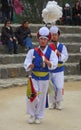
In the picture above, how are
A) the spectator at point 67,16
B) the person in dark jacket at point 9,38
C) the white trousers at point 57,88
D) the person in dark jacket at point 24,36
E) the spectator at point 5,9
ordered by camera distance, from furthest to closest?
the spectator at point 67,16
the spectator at point 5,9
the person in dark jacket at point 24,36
the person in dark jacket at point 9,38
the white trousers at point 57,88

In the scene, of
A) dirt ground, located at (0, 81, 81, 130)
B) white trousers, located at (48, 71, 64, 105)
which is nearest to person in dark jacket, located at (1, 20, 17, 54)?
dirt ground, located at (0, 81, 81, 130)

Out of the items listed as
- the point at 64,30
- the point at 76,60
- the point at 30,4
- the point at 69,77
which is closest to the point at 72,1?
the point at 30,4

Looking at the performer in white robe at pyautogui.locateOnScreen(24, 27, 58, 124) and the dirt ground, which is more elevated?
the performer in white robe at pyautogui.locateOnScreen(24, 27, 58, 124)

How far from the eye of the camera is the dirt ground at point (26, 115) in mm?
7996

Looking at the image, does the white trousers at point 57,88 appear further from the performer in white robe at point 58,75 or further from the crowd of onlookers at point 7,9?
the crowd of onlookers at point 7,9

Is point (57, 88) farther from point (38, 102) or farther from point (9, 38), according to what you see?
point (9, 38)

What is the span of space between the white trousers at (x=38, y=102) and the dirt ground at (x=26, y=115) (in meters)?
0.20

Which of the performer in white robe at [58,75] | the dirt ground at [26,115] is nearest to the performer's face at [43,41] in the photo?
the performer in white robe at [58,75]

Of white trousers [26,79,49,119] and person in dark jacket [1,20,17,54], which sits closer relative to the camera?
white trousers [26,79,49,119]

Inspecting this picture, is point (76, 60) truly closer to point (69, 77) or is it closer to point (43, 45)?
point (69, 77)

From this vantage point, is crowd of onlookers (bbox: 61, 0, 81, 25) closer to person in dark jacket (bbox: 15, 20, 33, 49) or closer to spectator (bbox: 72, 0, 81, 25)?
spectator (bbox: 72, 0, 81, 25)

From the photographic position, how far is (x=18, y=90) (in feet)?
39.6

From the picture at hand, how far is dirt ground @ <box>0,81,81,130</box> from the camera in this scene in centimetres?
800

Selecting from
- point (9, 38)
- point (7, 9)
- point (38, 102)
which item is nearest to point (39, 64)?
point (38, 102)
